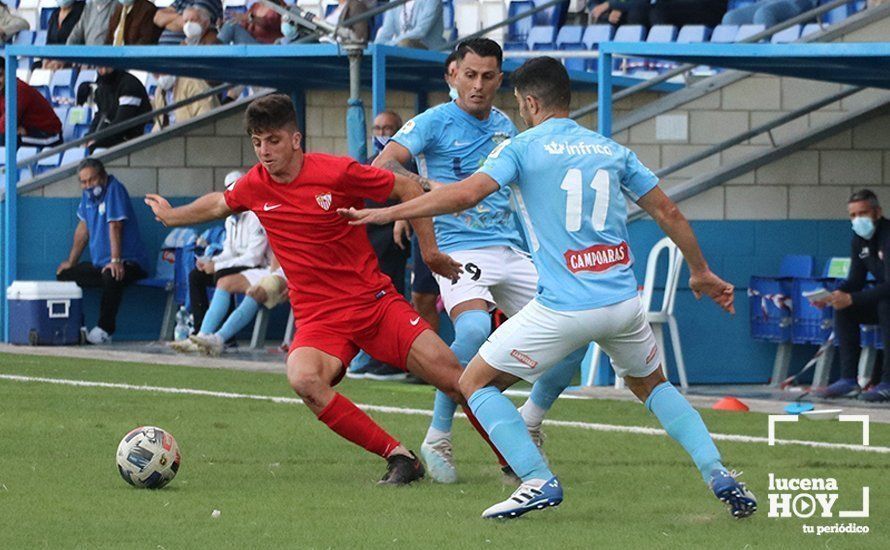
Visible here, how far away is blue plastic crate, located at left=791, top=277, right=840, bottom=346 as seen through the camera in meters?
14.2

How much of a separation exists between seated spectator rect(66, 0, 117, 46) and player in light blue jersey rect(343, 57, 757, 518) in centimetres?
1383

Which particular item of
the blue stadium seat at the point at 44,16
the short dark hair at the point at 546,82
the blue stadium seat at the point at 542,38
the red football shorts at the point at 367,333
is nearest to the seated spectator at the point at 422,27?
the blue stadium seat at the point at 542,38

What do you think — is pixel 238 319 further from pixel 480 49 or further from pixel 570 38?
pixel 480 49

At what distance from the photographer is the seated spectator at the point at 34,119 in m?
20.4

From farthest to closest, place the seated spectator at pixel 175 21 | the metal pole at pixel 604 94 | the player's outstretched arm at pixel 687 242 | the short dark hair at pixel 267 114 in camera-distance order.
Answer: the seated spectator at pixel 175 21, the metal pole at pixel 604 94, the short dark hair at pixel 267 114, the player's outstretched arm at pixel 687 242

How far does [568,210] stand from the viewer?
24.3ft

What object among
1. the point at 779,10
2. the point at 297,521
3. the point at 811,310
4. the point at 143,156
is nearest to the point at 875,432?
the point at 811,310

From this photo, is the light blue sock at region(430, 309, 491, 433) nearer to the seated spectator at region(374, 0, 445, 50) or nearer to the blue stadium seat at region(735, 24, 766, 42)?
the seated spectator at region(374, 0, 445, 50)

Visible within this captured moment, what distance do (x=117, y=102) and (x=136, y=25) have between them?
0.87 meters

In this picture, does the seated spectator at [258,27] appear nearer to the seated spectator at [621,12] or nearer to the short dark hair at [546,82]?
the seated spectator at [621,12]

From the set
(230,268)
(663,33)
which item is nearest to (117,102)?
(230,268)

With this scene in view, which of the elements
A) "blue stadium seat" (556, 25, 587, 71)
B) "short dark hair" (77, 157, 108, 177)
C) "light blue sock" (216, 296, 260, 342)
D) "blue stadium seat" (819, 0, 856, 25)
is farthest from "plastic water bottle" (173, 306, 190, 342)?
"blue stadium seat" (819, 0, 856, 25)

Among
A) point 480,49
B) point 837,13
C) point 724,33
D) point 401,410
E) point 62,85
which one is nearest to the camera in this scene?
point 480,49

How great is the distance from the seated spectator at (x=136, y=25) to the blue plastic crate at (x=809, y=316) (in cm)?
859
